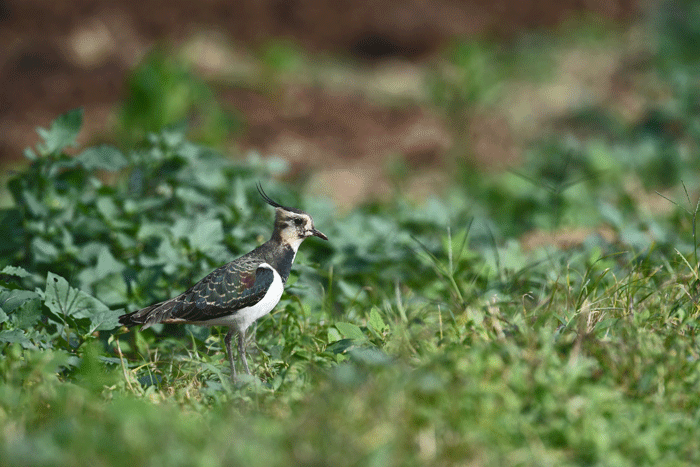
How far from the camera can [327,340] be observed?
338 cm

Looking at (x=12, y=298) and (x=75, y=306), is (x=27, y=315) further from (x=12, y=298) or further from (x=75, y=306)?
(x=75, y=306)

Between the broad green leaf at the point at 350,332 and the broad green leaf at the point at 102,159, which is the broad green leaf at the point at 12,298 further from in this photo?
the broad green leaf at the point at 350,332

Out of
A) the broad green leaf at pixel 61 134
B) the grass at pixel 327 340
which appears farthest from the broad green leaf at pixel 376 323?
the broad green leaf at pixel 61 134

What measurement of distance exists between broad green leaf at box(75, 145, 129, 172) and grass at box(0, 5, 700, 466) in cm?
1

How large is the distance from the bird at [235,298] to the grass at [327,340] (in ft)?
0.52

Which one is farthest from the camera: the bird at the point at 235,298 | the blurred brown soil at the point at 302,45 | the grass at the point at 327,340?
the blurred brown soil at the point at 302,45

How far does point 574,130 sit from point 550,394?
22.7ft

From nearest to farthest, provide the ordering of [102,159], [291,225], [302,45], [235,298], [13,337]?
[13,337] < [235,298] < [291,225] < [102,159] < [302,45]

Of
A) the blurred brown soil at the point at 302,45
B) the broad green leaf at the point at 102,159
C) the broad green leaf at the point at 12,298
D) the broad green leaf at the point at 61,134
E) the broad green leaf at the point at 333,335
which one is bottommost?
the blurred brown soil at the point at 302,45

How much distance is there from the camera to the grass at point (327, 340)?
7.27ft

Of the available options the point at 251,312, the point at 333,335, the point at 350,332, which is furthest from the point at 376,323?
the point at 251,312

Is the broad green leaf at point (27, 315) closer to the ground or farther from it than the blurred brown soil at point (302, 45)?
farther from it

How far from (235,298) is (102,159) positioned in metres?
1.35

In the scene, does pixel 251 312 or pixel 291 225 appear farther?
pixel 291 225
